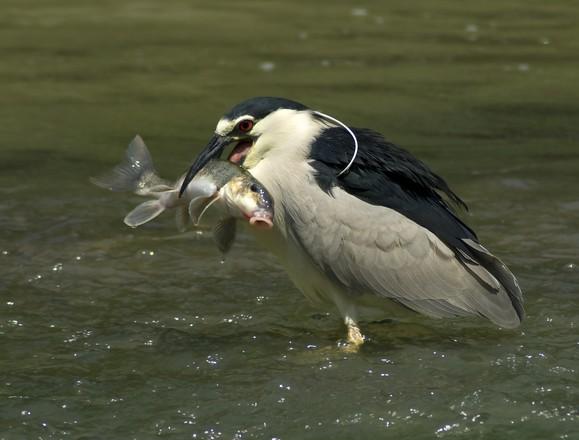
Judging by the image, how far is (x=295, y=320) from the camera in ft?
20.5

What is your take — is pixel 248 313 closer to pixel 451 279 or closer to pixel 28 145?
pixel 451 279

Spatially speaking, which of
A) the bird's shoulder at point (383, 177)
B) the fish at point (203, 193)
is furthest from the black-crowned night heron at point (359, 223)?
the fish at point (203, 193)

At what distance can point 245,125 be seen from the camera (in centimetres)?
588

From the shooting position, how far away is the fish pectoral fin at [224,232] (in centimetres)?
588

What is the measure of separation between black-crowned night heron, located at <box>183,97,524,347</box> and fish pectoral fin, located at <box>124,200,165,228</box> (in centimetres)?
30

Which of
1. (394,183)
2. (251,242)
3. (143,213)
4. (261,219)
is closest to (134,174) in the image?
(143,213)

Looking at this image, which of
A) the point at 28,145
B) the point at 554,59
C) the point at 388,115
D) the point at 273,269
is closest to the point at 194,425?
the point at 273,269

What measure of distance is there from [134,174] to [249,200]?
70 cm

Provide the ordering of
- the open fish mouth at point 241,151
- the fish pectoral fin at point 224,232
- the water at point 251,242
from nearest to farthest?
1. the water at point 251,242
2. the fish pectoral fin at point 224,232
3. the open fish mouth at point 241,151

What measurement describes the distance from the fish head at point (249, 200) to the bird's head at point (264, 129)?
1.00 feet

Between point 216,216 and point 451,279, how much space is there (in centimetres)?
121

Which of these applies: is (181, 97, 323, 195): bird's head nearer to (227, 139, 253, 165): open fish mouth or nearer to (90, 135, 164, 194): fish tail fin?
(227, 139, 253, 165): open fish mouth

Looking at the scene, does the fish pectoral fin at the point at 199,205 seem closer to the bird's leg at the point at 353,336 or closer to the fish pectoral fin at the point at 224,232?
the fish pectoral fin at the point at 224,232

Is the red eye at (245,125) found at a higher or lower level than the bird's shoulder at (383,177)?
higher
